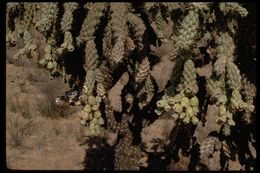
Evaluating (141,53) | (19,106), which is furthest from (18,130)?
(141,53)

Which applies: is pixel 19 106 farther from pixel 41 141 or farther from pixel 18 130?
pixel 41 141

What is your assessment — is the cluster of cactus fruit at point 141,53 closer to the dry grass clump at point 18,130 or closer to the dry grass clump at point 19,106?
the dry grass clump at point 18,130

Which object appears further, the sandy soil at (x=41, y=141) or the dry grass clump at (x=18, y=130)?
the dry grass clump at (x=18, y=130)

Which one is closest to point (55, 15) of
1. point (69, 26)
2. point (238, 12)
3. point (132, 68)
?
point (69, 26)

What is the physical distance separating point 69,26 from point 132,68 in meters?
0.94

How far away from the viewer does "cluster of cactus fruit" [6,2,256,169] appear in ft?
11.7

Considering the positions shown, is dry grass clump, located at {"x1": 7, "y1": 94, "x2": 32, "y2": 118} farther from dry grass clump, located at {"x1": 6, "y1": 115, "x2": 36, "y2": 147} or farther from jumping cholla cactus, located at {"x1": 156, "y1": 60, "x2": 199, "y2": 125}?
jumping cholla cactus, located at {"x1": 156, "y1": 60, "x2": 199, "y2": 125}

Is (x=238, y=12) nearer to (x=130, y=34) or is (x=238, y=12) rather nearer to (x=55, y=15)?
(x=130, y=34)

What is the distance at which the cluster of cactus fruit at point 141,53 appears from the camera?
357 cm

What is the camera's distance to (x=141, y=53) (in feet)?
13.4

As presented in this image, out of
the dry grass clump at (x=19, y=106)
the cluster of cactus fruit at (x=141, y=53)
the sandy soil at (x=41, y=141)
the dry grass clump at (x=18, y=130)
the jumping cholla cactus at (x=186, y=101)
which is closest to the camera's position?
the jumping cholla cactus at (x=186, y=101)

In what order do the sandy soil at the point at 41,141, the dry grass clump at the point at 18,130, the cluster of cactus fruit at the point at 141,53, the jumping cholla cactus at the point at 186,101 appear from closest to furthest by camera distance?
the jumping cholla cactus at the point at 186,101, the cluster of cactus fruit at the point at 141,53, the sandy soil at the point at 41,141, the dry grass clump at the point at 18,130

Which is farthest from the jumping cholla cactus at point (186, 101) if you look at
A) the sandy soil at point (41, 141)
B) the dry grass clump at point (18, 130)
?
the dry grass clump at point (18, 130)

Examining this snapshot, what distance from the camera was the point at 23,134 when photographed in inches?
319
